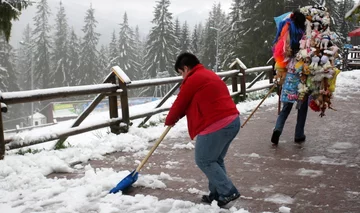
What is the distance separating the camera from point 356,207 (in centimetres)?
377

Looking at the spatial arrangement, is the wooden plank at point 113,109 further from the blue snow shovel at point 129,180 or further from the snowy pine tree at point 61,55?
the snowy pine tree at point 61,55

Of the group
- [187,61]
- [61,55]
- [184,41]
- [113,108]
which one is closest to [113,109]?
[113,108]

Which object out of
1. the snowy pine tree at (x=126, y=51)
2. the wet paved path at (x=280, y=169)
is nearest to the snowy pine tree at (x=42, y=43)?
the snowy pine tree at (x=126, y=51)

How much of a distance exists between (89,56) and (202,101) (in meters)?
58.9

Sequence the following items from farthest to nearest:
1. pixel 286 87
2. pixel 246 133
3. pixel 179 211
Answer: pixel 246 133 < pixel 286 87 < pixel 179 211

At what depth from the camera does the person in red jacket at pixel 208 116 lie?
3.66m

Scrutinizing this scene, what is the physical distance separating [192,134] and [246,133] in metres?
3.91

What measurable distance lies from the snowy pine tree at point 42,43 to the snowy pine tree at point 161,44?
1942cm

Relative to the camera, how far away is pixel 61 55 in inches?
2409

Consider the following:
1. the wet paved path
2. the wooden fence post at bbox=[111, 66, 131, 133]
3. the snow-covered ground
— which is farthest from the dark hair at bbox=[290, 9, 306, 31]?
the wooden fence post at bbox=[111, 66, 131, 133]

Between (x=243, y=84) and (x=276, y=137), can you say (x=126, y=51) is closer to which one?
(x=243, y=84)

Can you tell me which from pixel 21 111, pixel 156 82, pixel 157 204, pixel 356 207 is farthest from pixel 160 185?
pixel 21 111

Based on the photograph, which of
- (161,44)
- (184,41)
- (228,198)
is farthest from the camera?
(184,41)

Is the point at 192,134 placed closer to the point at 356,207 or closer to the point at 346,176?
the point at 356,207
